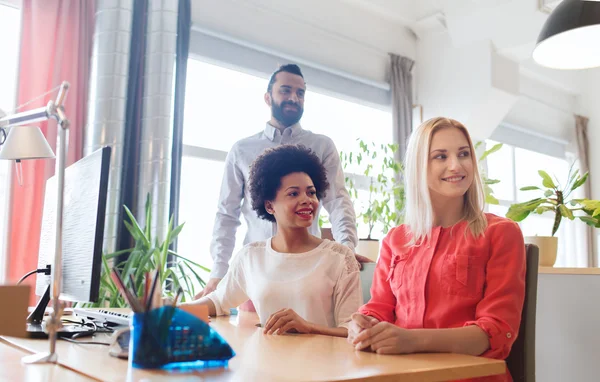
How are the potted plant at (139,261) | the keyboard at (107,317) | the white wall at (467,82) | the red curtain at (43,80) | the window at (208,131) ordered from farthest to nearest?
1. the white wall at (467,82)
2. the window at (208,131)
3. the red curtain at (43,80)
4. the potted plant at (139,261)
5. the keyboard at (107,317)

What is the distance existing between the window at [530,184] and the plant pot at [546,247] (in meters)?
4.42

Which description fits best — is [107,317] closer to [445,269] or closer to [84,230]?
[84,230]

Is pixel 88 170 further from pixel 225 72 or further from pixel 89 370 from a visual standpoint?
pixel 225 72

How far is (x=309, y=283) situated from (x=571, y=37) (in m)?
2.03

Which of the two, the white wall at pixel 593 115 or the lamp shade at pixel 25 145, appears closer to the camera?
the lamp shade at pixel 25 145

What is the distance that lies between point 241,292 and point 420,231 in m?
0.61

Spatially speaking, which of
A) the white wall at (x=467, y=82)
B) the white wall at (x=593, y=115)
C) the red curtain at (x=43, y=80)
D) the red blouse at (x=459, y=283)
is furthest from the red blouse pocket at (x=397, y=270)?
the white wall at (x=593, y=115)

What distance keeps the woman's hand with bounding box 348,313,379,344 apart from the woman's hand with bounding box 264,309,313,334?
16 cm

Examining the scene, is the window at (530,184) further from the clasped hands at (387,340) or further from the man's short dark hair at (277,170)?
the clasped hands at (387,340)

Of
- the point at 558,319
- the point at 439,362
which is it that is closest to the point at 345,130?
the point at 558,319

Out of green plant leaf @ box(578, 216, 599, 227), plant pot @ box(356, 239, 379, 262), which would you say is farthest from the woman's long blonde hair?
plant pot @ box(356, 239, 379, 262)

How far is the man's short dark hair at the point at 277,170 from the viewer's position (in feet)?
6.14

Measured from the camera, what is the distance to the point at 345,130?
219 inches

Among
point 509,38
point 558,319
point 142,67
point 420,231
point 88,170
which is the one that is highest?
point 509,38
